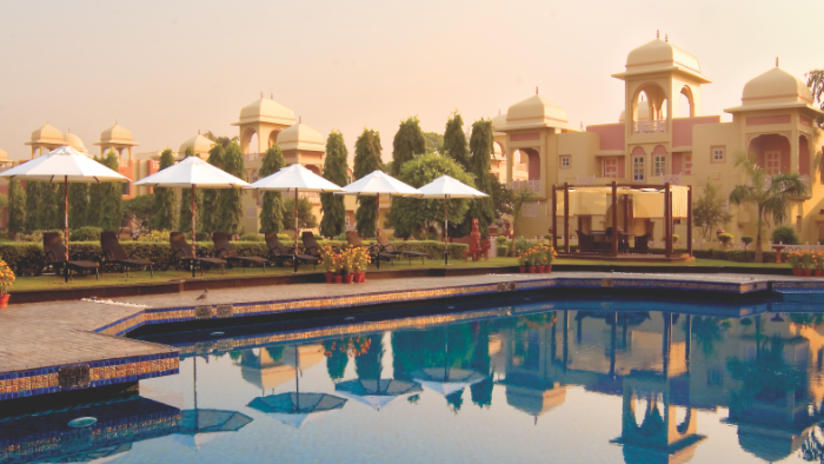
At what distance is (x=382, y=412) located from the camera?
745 cm

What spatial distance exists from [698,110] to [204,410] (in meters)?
33.9

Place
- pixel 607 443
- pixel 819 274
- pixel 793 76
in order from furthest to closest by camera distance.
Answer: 1. pixel 793 76
2. pixel 819 274
3. pixel 607 443

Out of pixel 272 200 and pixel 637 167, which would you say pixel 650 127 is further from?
pixel 272 200

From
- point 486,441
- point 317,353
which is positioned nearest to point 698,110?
point 317,353

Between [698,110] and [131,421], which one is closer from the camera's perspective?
[131,421]

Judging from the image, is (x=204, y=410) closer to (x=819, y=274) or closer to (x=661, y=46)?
(x=819, y=274)

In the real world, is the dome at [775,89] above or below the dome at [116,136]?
below

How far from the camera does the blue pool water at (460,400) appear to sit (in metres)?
6.30

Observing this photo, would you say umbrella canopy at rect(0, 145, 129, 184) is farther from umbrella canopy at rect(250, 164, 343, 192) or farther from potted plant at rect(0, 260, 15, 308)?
umbrella canopy at rect(250, 164, 343, 192)

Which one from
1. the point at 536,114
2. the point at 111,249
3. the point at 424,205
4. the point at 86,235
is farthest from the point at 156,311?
the point at 536,114

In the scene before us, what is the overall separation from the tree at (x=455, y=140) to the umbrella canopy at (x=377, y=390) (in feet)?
76.1

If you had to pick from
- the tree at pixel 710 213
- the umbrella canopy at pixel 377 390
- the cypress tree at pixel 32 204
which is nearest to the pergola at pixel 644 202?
the tree at pixel 710 213

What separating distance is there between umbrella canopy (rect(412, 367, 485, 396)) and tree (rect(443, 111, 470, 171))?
22.4 m

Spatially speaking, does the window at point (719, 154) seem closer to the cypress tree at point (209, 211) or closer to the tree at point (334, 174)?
the tree at point (334, 174)
